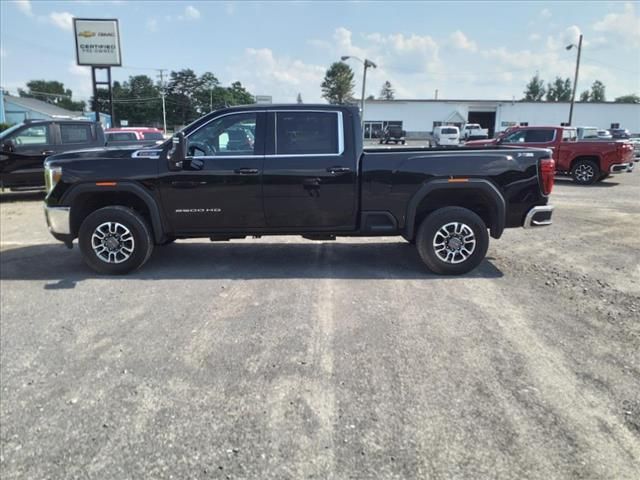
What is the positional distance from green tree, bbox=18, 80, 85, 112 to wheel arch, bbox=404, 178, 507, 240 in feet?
397

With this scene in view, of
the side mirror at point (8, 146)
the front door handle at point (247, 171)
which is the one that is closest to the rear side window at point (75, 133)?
the side mirror at point (8, 146)

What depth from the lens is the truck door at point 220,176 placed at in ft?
18.1

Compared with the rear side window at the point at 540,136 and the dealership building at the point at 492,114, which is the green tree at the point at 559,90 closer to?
the dealership building at the point at 492,114

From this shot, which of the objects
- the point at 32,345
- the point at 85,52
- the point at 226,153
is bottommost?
the point at 32,345

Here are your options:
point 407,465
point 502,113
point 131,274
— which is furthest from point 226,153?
point 502,113

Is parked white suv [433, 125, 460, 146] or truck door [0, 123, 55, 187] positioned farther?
parked white suv [433, 125, 460, 146]

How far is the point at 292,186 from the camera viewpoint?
5.53 metres

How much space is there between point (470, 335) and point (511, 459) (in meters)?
1.59

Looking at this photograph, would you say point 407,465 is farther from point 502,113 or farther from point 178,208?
point 502,113

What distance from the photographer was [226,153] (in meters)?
5.57

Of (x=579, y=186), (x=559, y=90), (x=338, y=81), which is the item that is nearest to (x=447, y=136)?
(x=579, y=186)

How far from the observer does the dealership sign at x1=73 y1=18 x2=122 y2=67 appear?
24562 mm

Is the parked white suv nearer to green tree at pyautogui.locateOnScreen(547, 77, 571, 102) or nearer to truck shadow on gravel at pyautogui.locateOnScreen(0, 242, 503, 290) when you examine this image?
truck shadow on gravel at pyautogui.locateOnScreen(0, 242, 503, 290)

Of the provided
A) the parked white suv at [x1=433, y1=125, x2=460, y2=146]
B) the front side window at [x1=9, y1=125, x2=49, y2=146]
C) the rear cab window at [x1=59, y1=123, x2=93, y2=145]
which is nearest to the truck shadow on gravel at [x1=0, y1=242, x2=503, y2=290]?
the front side window at [x1=9, y1=125, x2=49, y2=146]
